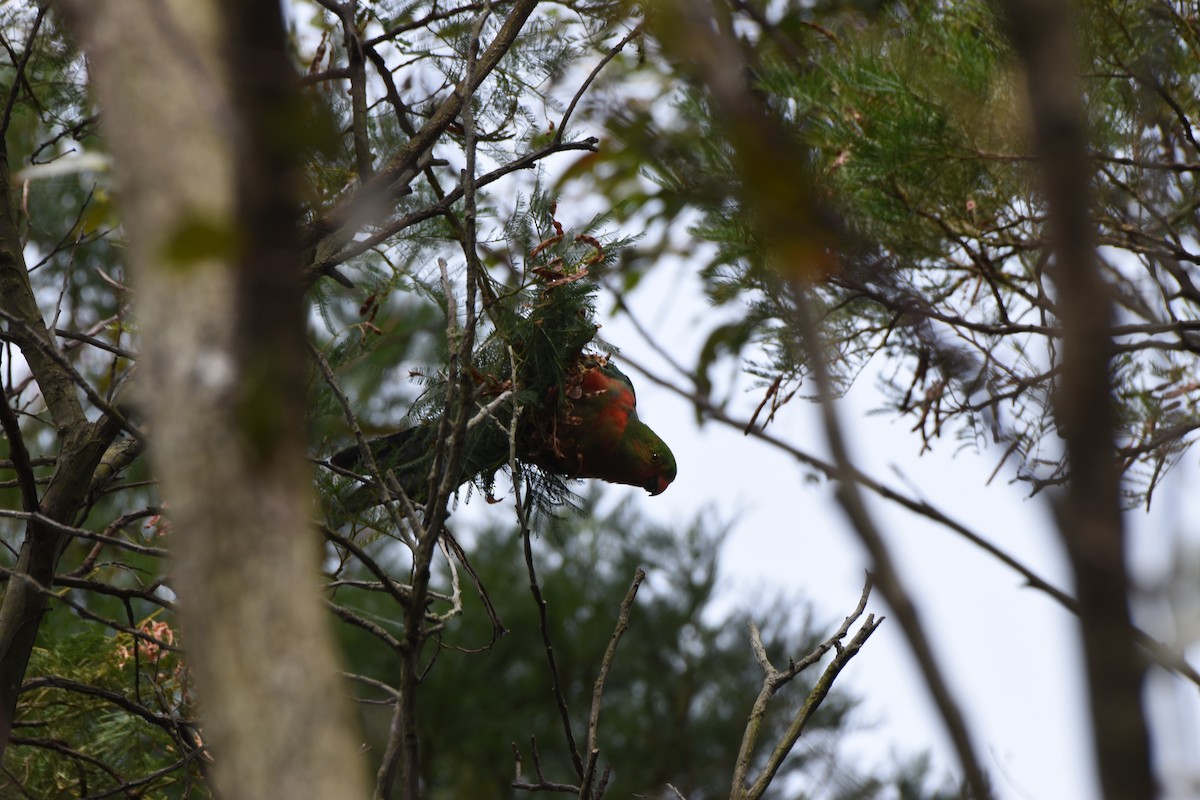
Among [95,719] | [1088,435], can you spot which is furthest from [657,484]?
[1088,435]

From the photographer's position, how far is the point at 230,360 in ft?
1.98

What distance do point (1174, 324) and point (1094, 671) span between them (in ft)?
5.79

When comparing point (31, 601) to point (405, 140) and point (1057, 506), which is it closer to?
point (405, 140)

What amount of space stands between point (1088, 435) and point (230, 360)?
41 cm

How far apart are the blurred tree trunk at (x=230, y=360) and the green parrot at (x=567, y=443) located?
1569 mm

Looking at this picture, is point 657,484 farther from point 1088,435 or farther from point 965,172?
point 1088,435

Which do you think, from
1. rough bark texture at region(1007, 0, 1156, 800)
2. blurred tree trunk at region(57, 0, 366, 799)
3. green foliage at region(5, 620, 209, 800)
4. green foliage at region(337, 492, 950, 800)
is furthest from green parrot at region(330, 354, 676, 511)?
green foliage at region(337, 492, 950, 800)

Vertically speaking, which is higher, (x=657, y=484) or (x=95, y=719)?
(x=657, y=484)

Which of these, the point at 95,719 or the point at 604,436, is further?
the point at 95,719

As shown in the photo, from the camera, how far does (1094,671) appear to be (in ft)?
1.48

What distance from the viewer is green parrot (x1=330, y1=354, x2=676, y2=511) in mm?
2252

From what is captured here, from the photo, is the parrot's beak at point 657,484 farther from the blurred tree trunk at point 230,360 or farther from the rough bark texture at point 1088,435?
the rough bark texture at point 1088,435

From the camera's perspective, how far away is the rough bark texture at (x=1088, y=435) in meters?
0.44

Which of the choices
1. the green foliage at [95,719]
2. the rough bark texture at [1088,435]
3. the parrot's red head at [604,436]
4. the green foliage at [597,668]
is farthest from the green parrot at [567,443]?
the green foliage at [597,668]
